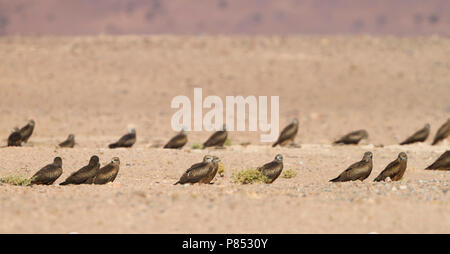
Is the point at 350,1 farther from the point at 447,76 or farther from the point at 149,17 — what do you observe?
the point at 447,76

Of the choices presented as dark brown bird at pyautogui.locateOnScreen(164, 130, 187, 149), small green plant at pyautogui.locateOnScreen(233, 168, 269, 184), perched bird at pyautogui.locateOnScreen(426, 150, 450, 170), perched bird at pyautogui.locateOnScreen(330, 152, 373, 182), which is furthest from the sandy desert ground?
dark brown bird at pyautogui.locateOnScreen(164, 130, 187, 149)

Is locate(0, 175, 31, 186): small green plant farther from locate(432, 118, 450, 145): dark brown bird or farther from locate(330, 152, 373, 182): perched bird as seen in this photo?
locate(432, 118, 450, 145): dark brown bird

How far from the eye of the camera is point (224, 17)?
273ft

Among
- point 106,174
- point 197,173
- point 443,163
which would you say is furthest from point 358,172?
point 106,174

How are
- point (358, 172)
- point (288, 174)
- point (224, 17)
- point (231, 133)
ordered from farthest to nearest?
1. point (224, 17)
2. point (231, 133)
3. point (288, 174)
4. point (358, 172)

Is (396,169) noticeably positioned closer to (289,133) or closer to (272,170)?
(272,170)

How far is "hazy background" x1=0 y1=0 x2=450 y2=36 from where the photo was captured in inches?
3150

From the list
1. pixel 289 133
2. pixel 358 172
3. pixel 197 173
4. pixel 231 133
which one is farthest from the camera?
pixel 231 133

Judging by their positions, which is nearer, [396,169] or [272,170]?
[396,169]

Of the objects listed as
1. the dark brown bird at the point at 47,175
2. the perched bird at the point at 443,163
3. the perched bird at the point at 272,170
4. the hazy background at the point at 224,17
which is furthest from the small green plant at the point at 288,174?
the hazy background at the point at 224,17

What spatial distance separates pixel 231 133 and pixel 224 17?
2127 inches

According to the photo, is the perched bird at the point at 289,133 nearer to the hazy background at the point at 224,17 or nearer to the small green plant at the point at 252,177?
the small green plant at the point at 252,177

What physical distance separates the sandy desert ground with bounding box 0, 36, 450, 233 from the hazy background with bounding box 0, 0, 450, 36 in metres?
31.0

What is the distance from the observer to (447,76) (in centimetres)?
4338
